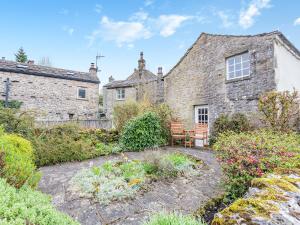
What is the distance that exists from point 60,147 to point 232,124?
7.61m

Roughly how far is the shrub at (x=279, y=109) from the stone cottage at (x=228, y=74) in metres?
1.07

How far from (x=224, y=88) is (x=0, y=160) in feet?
34.3

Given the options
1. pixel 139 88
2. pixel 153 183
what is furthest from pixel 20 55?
pixel 153 183

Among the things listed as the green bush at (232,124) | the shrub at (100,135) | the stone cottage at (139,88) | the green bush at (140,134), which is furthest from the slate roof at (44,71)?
the green bush at (232,124)

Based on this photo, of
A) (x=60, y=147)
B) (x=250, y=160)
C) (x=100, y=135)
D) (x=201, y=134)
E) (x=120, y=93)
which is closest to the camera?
(x=250, y=160)

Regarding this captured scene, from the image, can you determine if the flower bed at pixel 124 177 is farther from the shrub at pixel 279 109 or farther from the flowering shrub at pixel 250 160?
the shrub at pixel 279 109

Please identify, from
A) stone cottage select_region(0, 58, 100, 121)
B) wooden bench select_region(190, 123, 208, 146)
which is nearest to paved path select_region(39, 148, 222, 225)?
wooden bench select_region(190, 123, 208, 146)

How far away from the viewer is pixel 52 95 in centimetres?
1958

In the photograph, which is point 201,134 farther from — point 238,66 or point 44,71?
point 44,71

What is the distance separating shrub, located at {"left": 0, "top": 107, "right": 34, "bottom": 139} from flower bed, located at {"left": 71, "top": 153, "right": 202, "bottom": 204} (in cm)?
348

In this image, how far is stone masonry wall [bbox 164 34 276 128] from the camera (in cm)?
933

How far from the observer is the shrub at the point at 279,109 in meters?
7.81

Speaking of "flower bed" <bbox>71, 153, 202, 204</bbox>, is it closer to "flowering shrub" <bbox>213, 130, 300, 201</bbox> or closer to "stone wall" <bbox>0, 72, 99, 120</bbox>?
"flowering shrub" <bbox>213, 130, 300, 201</bbox>

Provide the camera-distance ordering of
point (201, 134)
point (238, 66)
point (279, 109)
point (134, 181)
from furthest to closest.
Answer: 1. point (201, 134)
2. point (238, 66)
3. point (279, 109)
4. point (134, 181)
